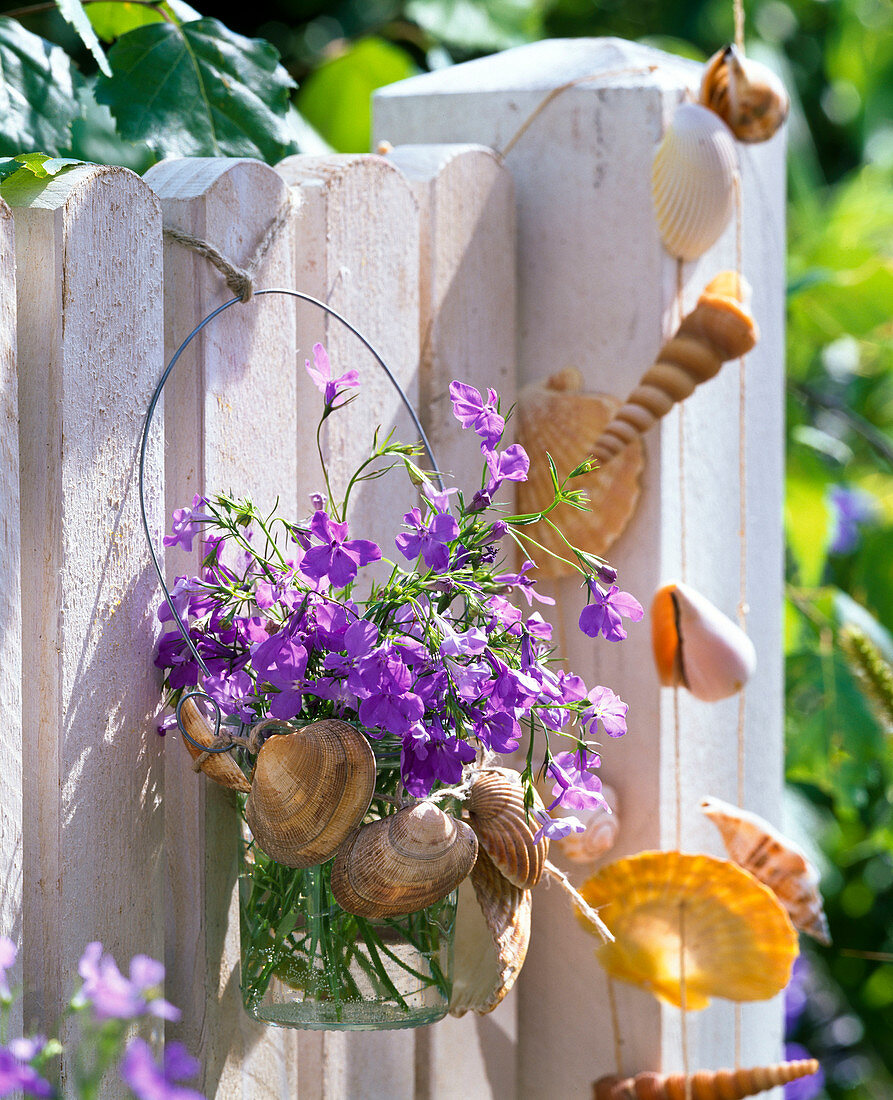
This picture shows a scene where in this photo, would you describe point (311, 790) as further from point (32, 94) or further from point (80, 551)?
point (32, 94)

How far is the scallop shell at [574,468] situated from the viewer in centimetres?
108

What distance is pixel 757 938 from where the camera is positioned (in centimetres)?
102

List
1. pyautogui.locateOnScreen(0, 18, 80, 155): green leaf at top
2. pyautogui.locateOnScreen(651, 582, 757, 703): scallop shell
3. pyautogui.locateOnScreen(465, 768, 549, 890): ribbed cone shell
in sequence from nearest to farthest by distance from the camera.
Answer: pyautogui.locateOnScreen(465, 768, 549, 890): ribbed cone shell < pyautogui.locateOnScreen(0, 18, 80, 155): green leaf at top < pyautogui.locateOnScreen(651, 582, 757, 703): scallop shell

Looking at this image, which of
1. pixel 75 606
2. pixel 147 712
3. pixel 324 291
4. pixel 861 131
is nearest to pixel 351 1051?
pixel 147 712

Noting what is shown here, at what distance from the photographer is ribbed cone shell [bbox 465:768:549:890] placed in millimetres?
754

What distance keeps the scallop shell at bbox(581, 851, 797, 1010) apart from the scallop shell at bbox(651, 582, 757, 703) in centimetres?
15

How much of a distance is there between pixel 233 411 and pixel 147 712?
0.72ft

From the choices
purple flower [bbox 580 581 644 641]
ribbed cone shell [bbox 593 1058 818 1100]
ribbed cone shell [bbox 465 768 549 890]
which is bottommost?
ribbed cone shell [bbox 593 1058 818 1100]

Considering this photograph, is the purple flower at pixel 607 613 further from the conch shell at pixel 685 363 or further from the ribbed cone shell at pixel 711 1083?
the ribbed cone shell at pixel 711 1083

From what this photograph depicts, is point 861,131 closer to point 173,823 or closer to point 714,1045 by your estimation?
point 714,1045

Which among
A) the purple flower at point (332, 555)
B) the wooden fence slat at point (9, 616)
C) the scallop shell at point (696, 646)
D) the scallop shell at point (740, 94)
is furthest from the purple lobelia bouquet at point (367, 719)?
the scallop shell at point (740, 94)

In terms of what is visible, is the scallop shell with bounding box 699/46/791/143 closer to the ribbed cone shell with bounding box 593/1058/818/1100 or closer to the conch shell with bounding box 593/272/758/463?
the conch shell with bounding box 593/272/758/463

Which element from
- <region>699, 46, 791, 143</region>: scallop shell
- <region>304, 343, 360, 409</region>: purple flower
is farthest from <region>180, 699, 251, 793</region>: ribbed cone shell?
<region>699, 46, 791, 143</region>: scallop shell

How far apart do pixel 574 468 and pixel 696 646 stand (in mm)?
202
